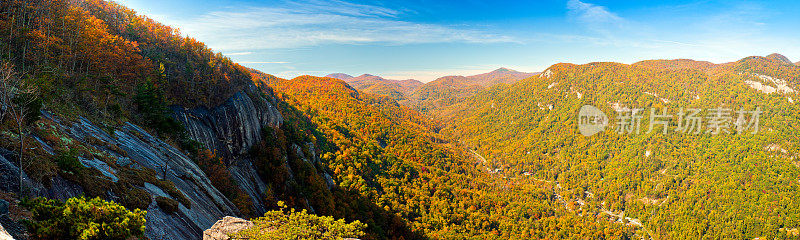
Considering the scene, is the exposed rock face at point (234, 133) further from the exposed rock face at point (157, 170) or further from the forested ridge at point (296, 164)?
the exposed rock face at point (157, 170)

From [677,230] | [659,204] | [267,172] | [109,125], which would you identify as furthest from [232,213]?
[659,204]

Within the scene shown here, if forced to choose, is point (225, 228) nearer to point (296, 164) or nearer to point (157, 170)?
point (157, 170)

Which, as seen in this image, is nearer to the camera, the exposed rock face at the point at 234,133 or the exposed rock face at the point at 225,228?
the exposed rock face at the point at 225,228

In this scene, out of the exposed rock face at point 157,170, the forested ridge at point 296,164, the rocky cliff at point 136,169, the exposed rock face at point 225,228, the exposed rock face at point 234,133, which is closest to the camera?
the rocky cliff at point 136,169

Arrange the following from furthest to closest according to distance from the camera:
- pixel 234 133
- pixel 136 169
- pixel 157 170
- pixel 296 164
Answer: pixel 296 164 < pixel 234 133 < pixel 157 170 < pixel 136 169

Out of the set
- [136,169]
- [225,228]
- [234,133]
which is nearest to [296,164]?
[234,133]

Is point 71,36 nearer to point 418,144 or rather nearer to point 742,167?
point 418,144

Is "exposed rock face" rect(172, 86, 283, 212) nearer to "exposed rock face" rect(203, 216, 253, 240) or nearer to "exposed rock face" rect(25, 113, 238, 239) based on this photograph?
"exposed rock face" rect(25, 113, 238, 239)

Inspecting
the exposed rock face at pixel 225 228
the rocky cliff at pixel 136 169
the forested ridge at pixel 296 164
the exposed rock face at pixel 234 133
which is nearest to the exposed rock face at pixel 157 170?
the rocky cliff at pixel 136 169
